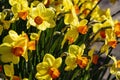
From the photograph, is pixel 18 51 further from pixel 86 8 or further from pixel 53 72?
pixel 86 8

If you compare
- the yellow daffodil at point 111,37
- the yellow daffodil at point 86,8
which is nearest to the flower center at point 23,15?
the yellow daffodil at point 111,37

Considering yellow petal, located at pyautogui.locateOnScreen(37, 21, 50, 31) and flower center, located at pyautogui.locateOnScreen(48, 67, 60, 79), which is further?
yellow petal, located at pyautogui.locateOnScreen(37, 21, 50, 31)

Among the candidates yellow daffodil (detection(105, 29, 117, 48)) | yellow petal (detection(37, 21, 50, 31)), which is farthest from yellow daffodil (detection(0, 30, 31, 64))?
yellow daffodil (detection(105, 29, 117, 48))

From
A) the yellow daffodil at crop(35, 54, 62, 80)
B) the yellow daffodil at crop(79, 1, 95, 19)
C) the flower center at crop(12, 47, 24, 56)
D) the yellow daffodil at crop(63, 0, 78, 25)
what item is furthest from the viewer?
the yellow daffodil at crop(79, 1, 95, 19)

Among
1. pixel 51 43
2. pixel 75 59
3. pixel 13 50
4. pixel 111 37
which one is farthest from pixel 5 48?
pixel 111 37

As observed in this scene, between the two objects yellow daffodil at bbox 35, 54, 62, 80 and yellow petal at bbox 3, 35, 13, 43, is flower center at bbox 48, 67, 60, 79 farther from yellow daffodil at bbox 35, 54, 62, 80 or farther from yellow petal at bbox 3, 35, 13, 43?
yellow petal at bbox 3, 35, 13, 43

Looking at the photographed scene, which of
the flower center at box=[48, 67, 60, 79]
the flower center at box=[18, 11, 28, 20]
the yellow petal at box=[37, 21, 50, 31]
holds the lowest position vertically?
the flower center at box=[48, 67, 60, 79]

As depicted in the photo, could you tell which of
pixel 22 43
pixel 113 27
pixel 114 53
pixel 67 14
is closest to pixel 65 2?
pixel 67 14

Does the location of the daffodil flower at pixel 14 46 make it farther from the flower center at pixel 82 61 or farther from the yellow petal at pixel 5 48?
the flower center at pixel 82 61
